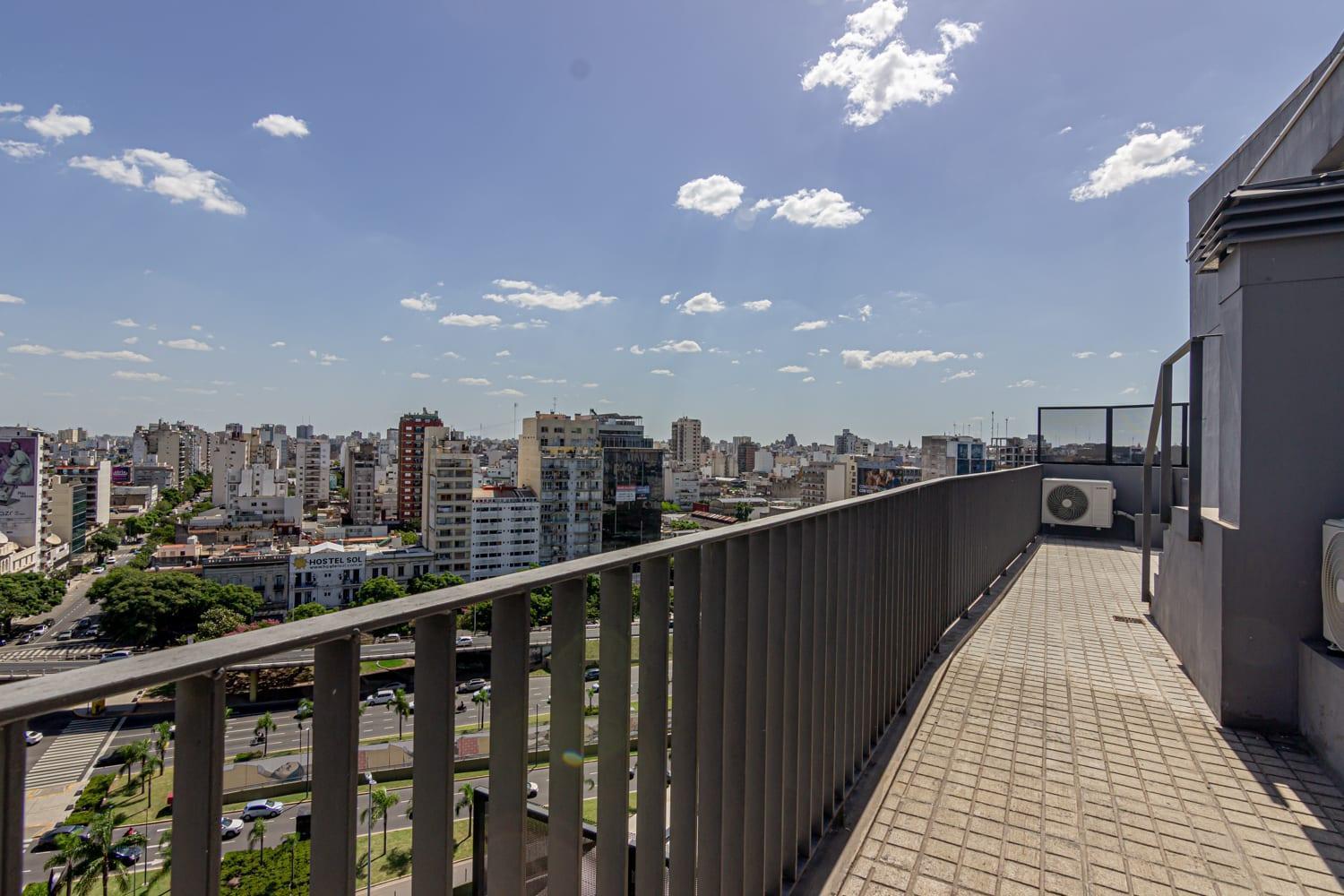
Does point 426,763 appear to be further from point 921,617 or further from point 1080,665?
point 1080,665

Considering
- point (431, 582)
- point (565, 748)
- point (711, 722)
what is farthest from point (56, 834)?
point (431, 582)

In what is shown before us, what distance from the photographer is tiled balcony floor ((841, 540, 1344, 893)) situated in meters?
1.85

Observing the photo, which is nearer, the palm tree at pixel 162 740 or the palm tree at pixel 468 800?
the palm tree at pixel 162 740

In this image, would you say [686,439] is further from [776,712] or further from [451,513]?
[776,712]

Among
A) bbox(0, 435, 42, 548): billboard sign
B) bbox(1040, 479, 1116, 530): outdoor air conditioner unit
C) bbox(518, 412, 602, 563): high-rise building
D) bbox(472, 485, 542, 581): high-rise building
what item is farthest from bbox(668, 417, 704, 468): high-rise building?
bbox(1040, 479, 1116, 530): outdoor air conditioner unit

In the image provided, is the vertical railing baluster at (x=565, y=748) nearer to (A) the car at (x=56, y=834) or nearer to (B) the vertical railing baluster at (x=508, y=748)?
(B) the vertical railing baluster at (x=508, y=748)

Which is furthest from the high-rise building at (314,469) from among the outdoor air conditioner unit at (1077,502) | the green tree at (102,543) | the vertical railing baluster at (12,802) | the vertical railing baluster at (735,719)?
the vertical railing baluster at (12,802)

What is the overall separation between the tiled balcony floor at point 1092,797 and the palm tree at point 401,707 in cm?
157

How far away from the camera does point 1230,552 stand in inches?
117

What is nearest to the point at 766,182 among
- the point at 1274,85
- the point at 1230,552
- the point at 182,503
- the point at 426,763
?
the point at 1274,85

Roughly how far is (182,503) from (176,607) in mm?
90983

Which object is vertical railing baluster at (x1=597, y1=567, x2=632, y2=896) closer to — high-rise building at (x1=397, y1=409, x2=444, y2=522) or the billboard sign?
the billboard sign

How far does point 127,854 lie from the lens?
25.9 inches

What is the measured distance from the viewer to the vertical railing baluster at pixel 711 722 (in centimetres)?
142
